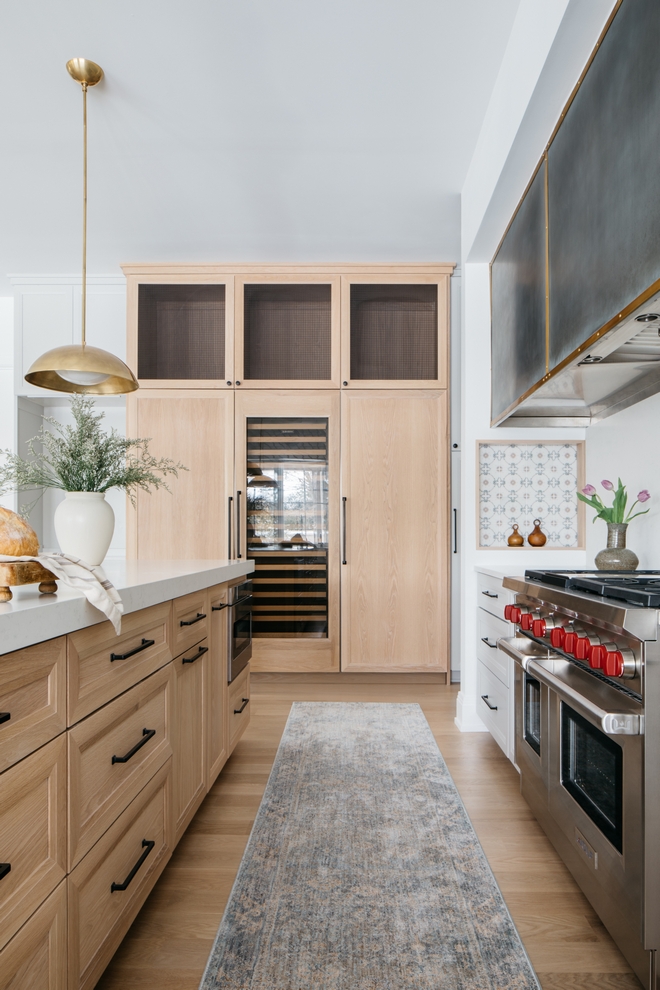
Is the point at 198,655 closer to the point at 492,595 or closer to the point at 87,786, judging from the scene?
the point at 87,786

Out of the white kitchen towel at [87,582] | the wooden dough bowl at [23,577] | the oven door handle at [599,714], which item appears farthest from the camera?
the oven door handle at [599,714]

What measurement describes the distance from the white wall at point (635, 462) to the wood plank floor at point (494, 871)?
110 cm

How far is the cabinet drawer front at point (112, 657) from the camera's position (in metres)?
1.20

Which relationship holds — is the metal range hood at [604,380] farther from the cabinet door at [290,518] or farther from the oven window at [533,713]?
the cabinet door at [290,518]

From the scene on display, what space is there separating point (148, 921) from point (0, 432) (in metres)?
3.82

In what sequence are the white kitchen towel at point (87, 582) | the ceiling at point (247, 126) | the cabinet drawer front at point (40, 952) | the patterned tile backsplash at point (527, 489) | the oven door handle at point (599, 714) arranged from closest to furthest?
the cabinet drawer front at point (40, 952) → the white kitchen towel at point (87, 582) → the oven door handle at point (599, 714) → the ceiling at point (247, 126) → the patterned tile backsplash at point (527, 489)

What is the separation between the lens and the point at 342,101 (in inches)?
103

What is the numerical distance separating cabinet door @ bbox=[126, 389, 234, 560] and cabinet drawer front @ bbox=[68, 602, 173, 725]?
89.1 inches

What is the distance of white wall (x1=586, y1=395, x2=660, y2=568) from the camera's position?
246 cm

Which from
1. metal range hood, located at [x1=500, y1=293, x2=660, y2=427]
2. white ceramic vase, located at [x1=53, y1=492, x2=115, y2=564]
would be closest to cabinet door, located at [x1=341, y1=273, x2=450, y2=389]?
metal range hood, located at [x1=500, y1=293, x2=660, y2=427]

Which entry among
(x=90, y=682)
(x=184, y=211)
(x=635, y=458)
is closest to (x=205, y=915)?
(x=90, y=682)

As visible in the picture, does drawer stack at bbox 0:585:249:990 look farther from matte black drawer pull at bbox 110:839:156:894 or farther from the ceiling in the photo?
the ceiling

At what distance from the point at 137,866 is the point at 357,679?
2680mm

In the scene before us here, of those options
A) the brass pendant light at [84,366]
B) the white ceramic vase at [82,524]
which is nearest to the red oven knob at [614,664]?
the white ceramic vase at [82,524]
